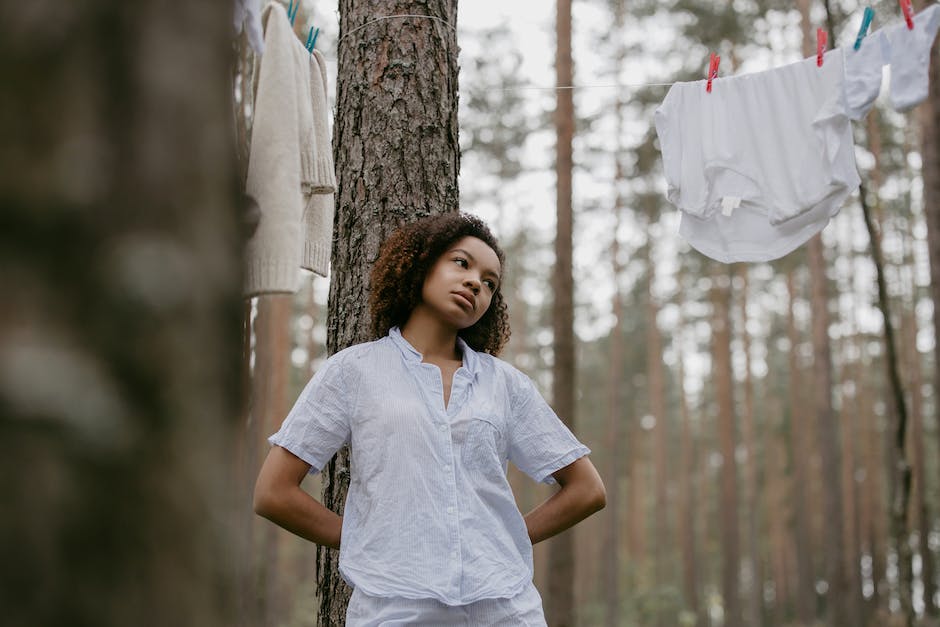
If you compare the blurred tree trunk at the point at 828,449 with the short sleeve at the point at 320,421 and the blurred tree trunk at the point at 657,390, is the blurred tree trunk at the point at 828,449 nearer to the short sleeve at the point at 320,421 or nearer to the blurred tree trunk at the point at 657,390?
the blurred tree trunk at the point at 657,390

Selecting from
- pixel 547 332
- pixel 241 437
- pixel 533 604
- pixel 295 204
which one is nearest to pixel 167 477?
pixel 241 437

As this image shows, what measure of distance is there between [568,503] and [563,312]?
21.9 ft

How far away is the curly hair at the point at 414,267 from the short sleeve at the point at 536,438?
235 millimetres

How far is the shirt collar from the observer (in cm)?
242

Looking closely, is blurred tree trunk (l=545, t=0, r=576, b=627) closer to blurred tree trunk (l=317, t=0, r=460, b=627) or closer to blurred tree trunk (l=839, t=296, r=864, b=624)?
blurred tree trunk (l=317, t=0, r=460, b=627)

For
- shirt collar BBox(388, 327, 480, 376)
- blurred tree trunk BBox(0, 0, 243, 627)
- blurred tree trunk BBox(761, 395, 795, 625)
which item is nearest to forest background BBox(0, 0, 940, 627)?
blurred tree trunk BBox(0, 0, 243, 627)

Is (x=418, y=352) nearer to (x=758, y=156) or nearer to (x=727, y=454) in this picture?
(x=758, y=156)

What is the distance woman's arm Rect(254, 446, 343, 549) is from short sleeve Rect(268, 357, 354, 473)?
1.2 inches

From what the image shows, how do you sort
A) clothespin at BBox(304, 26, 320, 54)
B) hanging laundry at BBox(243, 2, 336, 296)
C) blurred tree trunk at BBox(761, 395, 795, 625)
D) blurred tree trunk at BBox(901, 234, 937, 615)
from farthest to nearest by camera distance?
blurred tree trunk at BBox(761, 395, 795, 625)
blurred tree trunk at BBox(901, 234, 937, 615)
clothespin at BBox(304, 26, 320, 54)
hanging laundry at BBox(243, 2, 336, 296)

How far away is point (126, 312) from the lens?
0.60 m

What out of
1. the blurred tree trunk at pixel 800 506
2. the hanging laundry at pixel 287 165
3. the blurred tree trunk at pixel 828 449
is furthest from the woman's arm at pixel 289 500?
the blurred tree trunk at pixel 800 506

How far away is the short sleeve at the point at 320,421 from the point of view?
2271mm

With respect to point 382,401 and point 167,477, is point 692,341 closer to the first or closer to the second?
point 382,401

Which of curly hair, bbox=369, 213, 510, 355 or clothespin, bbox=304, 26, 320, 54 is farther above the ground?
clothespin, bbox=304, 26, 320, 54
